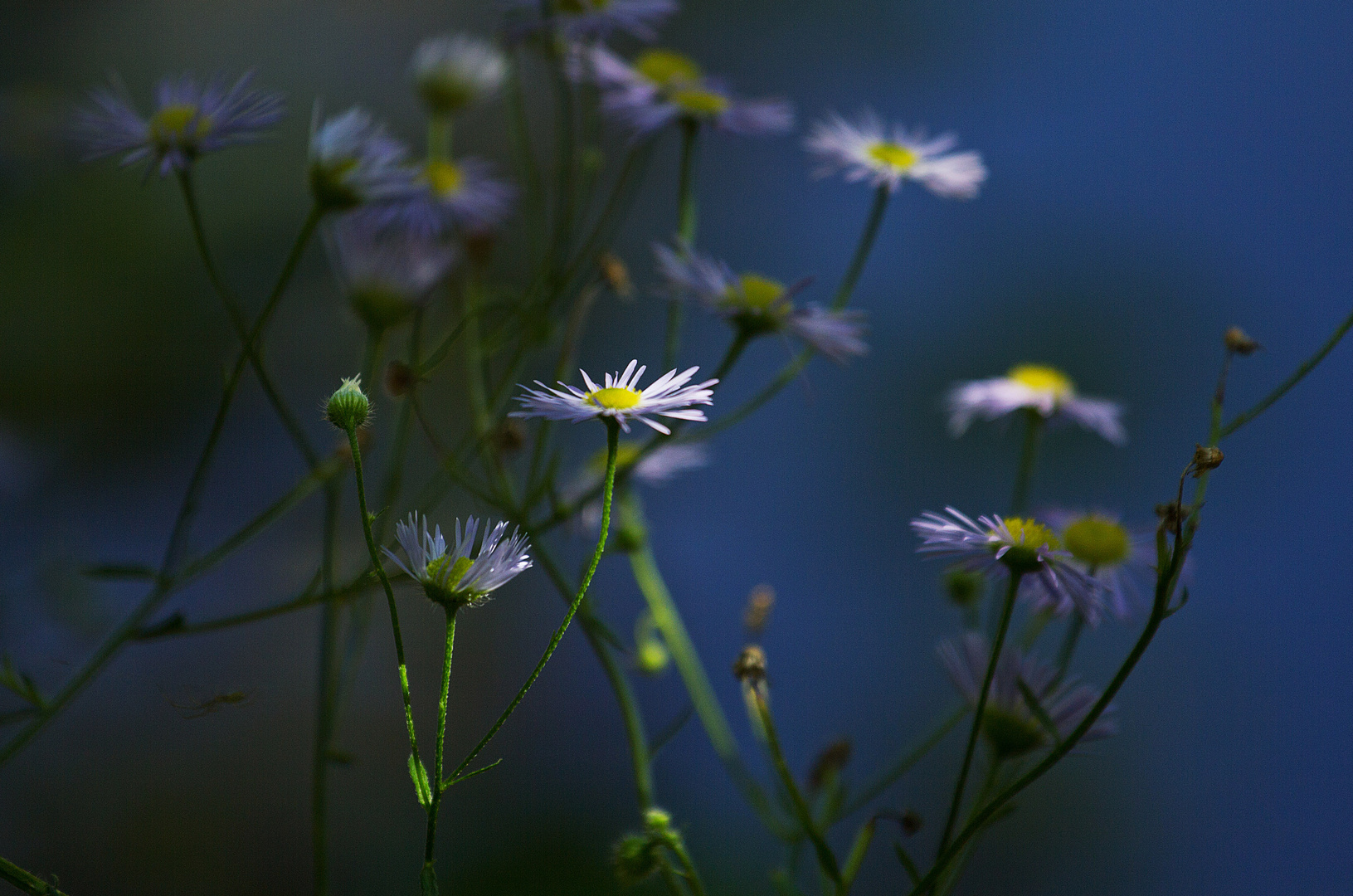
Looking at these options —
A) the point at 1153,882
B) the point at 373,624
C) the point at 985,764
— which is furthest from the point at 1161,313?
the point at 985,764

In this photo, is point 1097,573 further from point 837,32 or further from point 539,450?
point 837,32

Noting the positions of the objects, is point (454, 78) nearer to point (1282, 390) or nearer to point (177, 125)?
point (177, 125)

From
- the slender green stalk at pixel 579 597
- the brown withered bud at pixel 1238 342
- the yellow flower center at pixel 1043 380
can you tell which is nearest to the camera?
the slender green stalk at pixel 579 597

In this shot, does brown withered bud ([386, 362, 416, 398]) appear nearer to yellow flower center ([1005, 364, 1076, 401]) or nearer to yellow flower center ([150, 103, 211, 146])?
yellow flower center ([150, 103, 211, 146])

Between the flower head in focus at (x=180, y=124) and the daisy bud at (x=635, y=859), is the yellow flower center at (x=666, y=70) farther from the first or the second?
the daisy bud at (x=635, y=859)

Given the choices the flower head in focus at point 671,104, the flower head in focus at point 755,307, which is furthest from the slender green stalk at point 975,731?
the flower head in focus at point 671,104

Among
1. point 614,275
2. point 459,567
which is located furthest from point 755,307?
point 459,567

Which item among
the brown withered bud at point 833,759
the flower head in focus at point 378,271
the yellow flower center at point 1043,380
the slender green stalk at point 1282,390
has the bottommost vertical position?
the brown withered bud at point 833,759
